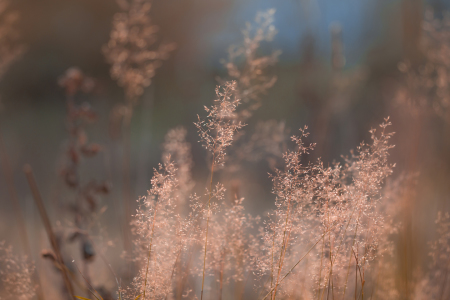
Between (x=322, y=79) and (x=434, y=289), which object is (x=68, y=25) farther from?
(x=434, y=289)

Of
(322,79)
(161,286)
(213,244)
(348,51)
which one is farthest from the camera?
(348,51)

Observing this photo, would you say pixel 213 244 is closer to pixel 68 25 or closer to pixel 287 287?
pixel 287 287

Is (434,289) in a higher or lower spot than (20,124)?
lower

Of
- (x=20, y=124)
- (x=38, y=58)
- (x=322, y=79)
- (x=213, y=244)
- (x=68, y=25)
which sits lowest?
(x=213, y=244)

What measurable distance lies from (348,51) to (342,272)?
3826 mm

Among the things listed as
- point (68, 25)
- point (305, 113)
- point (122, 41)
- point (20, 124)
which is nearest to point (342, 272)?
point (122, 41)

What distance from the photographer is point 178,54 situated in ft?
14.6

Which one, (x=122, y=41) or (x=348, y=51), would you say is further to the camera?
(x=348, y=51)

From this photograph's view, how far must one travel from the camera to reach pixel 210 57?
4242mm

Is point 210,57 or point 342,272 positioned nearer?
point 342,272

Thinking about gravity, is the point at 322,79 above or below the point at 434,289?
above

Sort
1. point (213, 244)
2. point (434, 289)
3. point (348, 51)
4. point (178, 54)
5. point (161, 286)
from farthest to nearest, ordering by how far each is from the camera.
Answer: point (178, 54), point (348, 51), point (434, 289), point (213, 244), point (161, 286)

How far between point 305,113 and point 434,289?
127 inches

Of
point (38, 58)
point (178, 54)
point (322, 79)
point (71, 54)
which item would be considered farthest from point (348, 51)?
point (38, 58)
